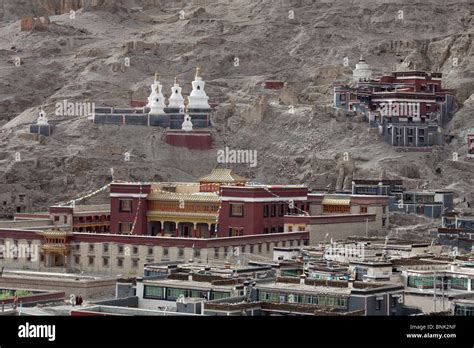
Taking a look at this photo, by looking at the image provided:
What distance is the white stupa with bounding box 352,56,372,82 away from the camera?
136m

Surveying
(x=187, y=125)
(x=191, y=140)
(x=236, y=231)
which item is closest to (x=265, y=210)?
(x=236, y=231)

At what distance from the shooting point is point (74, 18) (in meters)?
180

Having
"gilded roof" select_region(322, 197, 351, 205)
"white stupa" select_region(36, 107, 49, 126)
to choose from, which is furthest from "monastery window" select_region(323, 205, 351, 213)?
"white stupa" select_region(36, 107, 49, 126)

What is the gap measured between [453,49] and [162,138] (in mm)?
33178

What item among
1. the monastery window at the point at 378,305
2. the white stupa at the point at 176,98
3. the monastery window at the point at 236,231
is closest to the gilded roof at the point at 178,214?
the monastery window at the point at 236,231

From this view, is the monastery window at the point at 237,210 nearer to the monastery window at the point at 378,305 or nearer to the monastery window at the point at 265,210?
the monastery window at the point at 265,210

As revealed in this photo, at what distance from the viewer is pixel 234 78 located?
489ft

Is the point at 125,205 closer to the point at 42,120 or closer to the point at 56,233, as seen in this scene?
the point at 56,233

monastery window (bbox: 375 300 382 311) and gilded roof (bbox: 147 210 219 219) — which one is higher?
gilded roof (bbox: 147 210 219 219)

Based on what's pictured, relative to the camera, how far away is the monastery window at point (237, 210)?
3720 inches

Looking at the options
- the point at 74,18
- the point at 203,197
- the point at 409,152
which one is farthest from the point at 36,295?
the point at 74,18

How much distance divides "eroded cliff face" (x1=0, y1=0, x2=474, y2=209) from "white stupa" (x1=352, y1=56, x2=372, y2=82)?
3.60 metres

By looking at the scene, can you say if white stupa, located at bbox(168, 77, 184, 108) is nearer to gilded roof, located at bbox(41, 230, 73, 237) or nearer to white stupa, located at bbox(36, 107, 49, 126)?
white stupa, located at bbox(36, 107, 49, 126)
